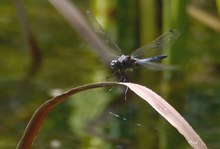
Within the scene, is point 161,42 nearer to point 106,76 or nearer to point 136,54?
point 136,54

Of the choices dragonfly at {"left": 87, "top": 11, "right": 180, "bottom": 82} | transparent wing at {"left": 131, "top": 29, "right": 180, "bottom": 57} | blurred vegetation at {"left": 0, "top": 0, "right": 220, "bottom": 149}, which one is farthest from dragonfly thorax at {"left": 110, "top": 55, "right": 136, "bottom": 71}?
blurred vegetation at {"left": 0, "top": 0, "right": 220, "bottom": 149}

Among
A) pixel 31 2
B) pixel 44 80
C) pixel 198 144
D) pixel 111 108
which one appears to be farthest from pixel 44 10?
pixel 198 144

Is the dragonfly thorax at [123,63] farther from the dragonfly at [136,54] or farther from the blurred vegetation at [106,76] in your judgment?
the blurred vegetation at [106,76]

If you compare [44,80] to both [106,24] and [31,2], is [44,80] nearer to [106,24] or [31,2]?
[106,24]

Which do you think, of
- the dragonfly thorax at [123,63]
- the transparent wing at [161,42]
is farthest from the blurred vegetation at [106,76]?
the dragonfly thorax at [123,63]

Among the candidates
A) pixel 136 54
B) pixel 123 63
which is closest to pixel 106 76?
pixel 136 54

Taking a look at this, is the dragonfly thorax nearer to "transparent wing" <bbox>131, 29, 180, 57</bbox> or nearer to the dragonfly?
the dragonfly
